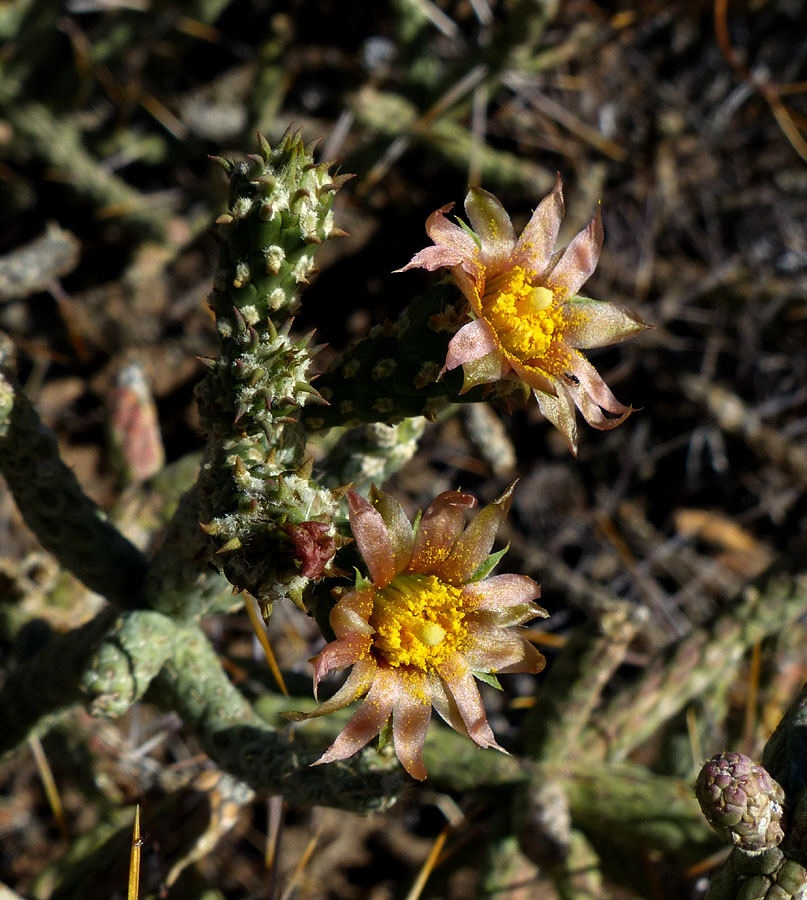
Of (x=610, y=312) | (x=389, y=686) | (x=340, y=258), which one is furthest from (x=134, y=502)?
(x=610, y=312)

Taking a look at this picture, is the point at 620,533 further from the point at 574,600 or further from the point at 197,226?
the point at 197,226

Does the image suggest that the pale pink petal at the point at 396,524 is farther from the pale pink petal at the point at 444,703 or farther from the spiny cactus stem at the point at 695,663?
the spiny cactus stem at the point at 695,663

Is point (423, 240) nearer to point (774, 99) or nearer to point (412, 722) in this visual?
point (774, 99)

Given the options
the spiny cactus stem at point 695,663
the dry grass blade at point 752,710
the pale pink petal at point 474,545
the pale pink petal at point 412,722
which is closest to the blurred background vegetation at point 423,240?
the dry grass blade at point 752,710

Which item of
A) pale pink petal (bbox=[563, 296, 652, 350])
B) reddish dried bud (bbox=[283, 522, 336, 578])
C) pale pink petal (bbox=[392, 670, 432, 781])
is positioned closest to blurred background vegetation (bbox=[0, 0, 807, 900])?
pale pink petal (bbox=[563, 296, 652, 350])

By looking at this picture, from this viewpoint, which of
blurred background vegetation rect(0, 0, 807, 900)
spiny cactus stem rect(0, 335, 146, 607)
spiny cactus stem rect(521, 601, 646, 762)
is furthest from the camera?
blurred background vegetation rect(0, 0, 807, 900)

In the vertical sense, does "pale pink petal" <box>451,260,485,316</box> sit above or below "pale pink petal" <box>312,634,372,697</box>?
above

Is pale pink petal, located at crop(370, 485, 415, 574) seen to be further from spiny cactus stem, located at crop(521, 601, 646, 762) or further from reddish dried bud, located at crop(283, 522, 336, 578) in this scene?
spiny cactus stem, located at crop(521, 601, 646, 762)
